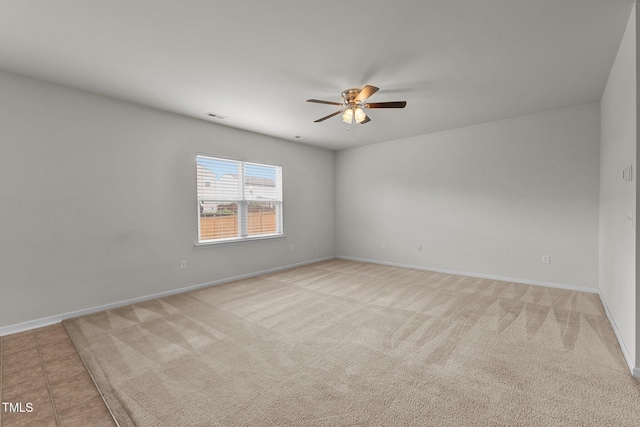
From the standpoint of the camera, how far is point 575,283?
399cm

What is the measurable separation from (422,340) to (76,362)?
2.94 metres

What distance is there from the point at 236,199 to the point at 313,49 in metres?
3.04

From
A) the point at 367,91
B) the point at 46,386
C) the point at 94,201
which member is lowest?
the point at 46,386

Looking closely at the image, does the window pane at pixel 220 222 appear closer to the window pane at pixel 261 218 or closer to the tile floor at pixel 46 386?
the window pane at pixel 261 218

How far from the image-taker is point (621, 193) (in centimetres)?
245

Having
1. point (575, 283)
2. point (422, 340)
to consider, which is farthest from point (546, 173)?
point (422, 340)

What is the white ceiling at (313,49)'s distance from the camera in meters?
1.96

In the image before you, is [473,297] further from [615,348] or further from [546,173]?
[546,173]

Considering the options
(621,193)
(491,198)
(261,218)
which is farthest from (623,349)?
(261,218)

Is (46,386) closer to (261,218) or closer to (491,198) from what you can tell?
(261,218)

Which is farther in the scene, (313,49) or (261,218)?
(261,218)

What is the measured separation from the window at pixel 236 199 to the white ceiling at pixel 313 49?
3.72 ft

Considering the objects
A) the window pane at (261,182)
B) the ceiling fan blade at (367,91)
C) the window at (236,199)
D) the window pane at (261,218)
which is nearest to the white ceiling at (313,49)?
the ceiling fan blade at (367,91)

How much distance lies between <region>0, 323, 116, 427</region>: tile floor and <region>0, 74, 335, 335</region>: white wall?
0.67m
